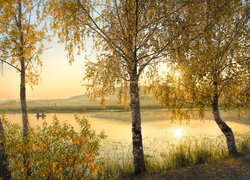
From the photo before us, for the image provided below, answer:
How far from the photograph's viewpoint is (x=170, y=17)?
12859 millimetres

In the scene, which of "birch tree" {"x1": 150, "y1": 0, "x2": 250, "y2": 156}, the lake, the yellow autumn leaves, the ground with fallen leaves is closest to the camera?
the yellow autumn leaves

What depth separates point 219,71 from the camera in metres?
15.4

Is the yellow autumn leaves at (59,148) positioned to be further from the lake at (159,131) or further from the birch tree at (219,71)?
the birch tree at (219,71)

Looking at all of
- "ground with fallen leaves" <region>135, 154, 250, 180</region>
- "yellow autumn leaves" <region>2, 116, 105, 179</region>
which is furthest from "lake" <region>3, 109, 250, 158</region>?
"ground with fallen leaves" <region>135, 154, 250, 180</region>

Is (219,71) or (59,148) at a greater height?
(219,71)

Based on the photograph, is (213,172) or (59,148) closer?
(59,148)

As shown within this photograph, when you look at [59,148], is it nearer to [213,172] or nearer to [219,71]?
[213,172]

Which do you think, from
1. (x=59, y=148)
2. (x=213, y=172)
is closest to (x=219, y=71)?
(x=213, y=172)

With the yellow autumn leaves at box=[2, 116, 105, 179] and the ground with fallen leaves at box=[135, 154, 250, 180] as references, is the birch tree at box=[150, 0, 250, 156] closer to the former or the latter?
the ground with fallen leaves at box=[135, 154, 250, 180]

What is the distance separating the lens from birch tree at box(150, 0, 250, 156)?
14.6 metres

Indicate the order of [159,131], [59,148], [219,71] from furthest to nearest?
1. [159,131]
2. [219,71]
3. [59,148]

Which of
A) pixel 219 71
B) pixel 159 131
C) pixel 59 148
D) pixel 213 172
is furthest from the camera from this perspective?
pixel 159 131

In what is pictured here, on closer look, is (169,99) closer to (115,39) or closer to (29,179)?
(115,39)

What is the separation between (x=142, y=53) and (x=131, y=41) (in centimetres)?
79
